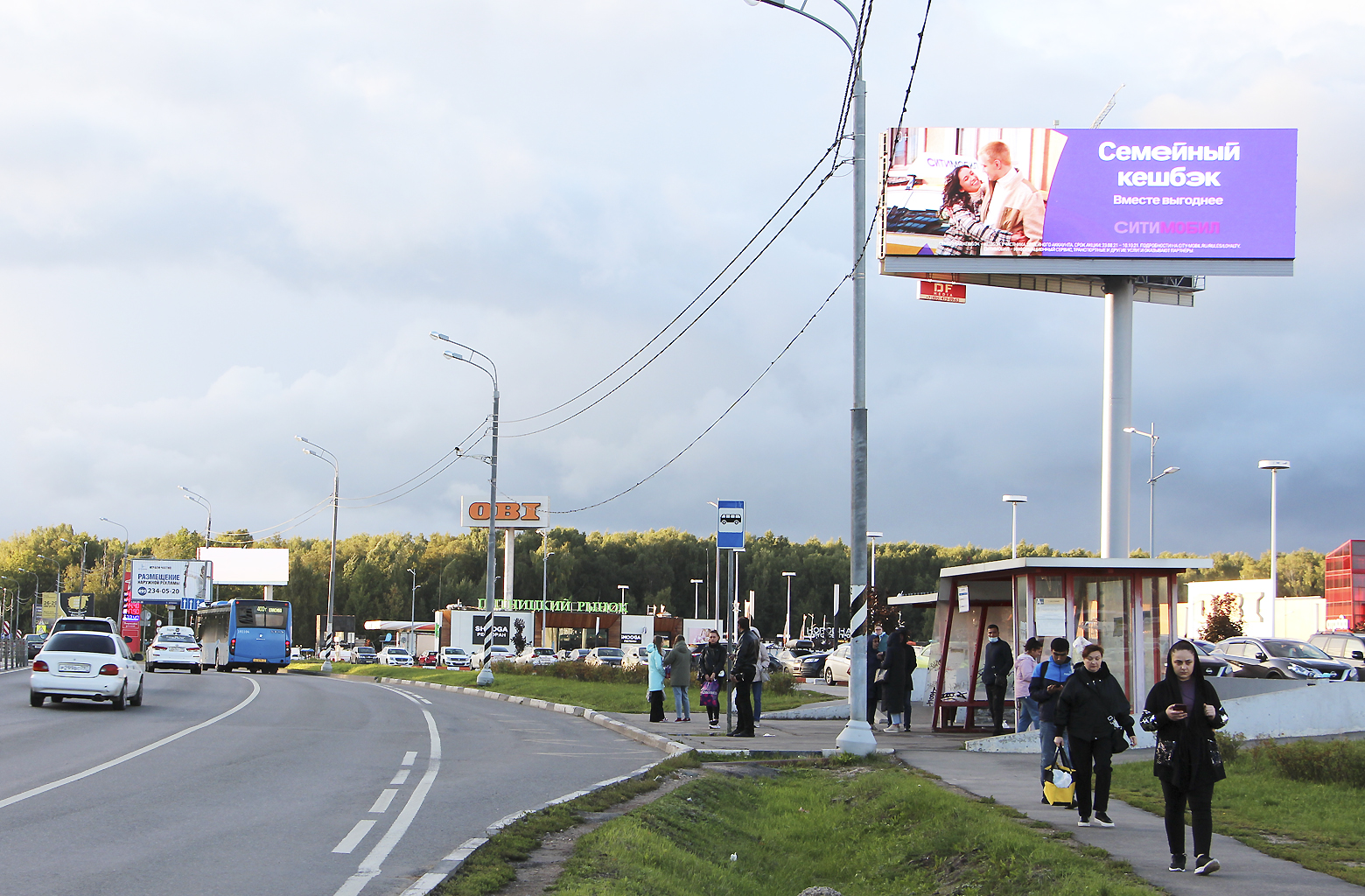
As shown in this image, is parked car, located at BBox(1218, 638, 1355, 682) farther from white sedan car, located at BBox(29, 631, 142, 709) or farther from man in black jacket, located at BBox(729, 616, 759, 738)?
white sedan car, located at BBox(29, 631, 142, 709)

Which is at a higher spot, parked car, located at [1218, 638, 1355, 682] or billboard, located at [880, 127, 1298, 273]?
billboard, located at [880, 127, 1298, 273]

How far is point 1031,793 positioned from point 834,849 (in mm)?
3144

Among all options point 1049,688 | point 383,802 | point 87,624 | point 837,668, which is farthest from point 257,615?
point 1049,688

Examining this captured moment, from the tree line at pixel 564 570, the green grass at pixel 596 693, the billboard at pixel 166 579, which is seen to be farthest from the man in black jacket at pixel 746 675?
the tree line at pixel 564 570

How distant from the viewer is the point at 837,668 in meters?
44.6

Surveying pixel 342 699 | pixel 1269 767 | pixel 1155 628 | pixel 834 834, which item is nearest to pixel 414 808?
pixel 834 834

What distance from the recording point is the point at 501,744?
60.7 ft

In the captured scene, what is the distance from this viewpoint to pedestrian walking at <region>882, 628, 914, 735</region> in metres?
20.9

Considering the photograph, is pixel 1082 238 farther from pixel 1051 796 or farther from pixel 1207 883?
pixel 1207 883

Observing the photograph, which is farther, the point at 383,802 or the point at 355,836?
the point at 383,802

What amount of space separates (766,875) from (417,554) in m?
145

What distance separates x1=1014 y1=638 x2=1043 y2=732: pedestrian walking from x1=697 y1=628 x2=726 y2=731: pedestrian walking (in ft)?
18.2

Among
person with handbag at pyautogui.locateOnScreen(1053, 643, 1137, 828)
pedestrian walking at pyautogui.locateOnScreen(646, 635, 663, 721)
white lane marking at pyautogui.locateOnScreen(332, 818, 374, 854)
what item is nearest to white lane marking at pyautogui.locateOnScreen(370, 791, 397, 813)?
white lane marking at pyautogui.locateOnScreen(332, 818, 374, 854)

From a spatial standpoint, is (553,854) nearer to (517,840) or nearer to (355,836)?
(517,840)
